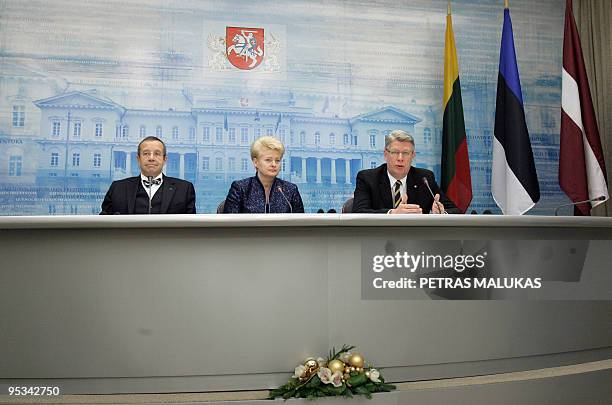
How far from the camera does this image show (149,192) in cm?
294

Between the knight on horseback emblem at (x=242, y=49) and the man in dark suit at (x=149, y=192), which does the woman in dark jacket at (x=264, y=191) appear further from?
the knight on horseback emblem at (x=242, y=49)

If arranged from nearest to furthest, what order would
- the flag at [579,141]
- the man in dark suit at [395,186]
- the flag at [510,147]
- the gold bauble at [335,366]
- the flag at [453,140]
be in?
the gold bauble at [335,366]
the man in dark suit at [395,186]
the flag at [579,141]
the flag at [510,147]
the flag at [453,140]

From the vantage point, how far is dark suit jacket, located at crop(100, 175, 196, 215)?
2893 mm

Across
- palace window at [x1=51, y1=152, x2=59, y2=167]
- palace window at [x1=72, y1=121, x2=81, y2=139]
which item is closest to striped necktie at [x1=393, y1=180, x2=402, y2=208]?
palace window at [x1=72, y1=121, x2=81, y2=139]

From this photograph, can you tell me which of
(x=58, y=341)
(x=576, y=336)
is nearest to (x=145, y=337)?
(x=58, y=341)

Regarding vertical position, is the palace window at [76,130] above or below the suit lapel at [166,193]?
above

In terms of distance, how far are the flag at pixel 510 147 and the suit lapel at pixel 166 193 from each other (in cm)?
251

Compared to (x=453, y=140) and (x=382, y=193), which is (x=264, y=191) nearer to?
(x=382, y=193)

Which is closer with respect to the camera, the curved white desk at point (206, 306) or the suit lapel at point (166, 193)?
the curved white desk at point (206, 306)

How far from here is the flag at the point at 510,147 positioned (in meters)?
4.03

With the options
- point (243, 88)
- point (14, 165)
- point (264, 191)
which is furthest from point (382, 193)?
point (14, 165)

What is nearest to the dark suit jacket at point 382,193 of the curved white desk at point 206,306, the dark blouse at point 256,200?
the dark blouse at point 256,200

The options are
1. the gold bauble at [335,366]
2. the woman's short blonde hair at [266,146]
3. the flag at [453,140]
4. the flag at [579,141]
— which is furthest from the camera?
the flag at [453,140]

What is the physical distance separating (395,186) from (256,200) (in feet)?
2.58
